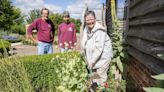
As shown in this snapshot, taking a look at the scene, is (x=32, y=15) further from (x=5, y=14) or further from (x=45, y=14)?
(x=45, y=14)

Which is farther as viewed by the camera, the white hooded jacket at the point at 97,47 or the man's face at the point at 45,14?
the man's face at the point at 45,14

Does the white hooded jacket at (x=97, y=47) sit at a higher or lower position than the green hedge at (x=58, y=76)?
higher

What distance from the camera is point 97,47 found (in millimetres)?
4941

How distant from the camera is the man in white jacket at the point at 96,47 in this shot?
494 centimetres

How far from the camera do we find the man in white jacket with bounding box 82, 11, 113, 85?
494 cm

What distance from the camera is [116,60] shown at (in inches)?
256

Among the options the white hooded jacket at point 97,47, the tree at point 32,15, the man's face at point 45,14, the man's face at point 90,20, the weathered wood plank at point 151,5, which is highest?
the weathered wood plank at point 151,5

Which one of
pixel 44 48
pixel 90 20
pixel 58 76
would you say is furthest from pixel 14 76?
pixel 44 48

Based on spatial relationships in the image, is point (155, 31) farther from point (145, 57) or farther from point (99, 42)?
point (99, 42)

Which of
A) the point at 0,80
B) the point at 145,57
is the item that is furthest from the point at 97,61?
the point at 0,80

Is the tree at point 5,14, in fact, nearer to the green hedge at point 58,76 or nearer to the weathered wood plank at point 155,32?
the green hedge at point 58,76

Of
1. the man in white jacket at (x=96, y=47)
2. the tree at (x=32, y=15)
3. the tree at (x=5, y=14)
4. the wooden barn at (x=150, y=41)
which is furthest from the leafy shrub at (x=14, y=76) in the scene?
the tree at (x=32, y=15)

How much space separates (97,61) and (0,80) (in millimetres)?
1789

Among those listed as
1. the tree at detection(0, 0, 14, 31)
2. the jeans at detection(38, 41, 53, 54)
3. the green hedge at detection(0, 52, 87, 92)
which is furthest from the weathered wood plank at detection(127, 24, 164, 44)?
the tree at detection(0, 0, 14, 31)
